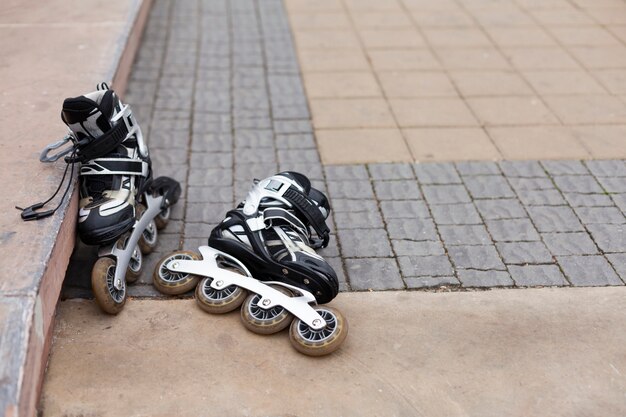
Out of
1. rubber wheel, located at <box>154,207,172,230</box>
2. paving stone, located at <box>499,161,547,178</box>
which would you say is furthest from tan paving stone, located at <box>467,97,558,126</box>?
rubber wheel, located at <box>154,207,172,230</box>

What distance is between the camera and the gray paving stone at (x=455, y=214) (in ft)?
14.3

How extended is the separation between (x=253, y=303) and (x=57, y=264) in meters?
0.95

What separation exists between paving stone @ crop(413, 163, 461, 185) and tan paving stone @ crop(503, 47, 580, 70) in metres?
2.00

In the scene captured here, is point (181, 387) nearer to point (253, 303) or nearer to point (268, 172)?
point (253, 303)

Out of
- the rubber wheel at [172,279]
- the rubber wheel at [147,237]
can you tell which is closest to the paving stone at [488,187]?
the rubber wheel at [172,279]

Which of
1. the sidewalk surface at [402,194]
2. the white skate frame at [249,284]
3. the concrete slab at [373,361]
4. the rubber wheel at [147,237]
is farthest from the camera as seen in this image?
the rubber wheel at [147,237]

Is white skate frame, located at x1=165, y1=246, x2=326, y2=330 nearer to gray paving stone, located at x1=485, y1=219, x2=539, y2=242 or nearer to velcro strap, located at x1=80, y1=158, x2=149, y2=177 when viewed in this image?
velcro strap, located at x1=80, y1=158, x2=149, y2=177

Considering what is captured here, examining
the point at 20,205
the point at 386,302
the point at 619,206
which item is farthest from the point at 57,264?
the point at 619,206

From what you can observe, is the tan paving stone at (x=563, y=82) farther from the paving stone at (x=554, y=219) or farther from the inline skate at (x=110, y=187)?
the inline skate at (x=110, y=187)

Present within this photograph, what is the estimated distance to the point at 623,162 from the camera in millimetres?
4945

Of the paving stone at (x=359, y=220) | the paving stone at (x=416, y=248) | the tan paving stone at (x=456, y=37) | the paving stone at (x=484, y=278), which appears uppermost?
the paving stone at (x=484, y=278)

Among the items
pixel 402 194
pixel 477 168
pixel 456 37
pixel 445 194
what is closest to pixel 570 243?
pixel 445 194

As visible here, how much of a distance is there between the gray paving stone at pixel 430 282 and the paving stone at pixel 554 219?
806mm

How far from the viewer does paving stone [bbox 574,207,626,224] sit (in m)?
4.33
